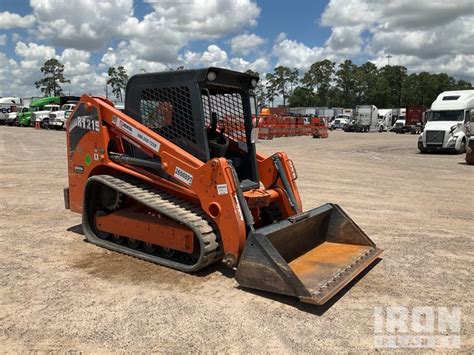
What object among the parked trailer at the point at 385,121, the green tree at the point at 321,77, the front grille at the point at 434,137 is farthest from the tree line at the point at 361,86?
the front grille at the point at 434,137

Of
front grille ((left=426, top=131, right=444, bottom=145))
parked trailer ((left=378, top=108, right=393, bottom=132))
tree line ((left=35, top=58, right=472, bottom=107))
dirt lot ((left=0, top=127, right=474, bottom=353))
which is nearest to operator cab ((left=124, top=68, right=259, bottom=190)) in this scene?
dirt lot ((left=0, top=127, right=474, bottom=353))

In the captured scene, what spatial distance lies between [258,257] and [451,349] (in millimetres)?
1735

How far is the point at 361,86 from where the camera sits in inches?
3952

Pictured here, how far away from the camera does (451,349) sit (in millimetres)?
3510

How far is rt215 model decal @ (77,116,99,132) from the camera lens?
19.3 ft

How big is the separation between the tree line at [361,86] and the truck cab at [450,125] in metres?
73.0

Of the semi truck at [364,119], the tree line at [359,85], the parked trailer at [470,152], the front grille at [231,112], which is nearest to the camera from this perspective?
the front grille at [231,112]

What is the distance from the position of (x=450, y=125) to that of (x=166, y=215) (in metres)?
20.7

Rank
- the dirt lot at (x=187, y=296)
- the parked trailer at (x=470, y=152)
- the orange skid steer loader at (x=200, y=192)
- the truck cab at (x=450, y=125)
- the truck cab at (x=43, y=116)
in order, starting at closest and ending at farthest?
the dirt lot at (x=187, y=296) < the orange skid steer loader at (x=200, y=192) < the parked trailer at (x=470, y=152) < the truck cab at (x=450, y=125) < the truck cab at (x=43, y=116)

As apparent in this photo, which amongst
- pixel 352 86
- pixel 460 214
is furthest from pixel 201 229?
pixel 352 86

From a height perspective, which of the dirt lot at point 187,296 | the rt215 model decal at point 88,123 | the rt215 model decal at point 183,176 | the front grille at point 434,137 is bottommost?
the dirt lot at point 187,296

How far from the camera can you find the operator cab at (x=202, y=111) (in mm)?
5180

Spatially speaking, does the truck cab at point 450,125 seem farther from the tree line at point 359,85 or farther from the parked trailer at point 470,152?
the tree line at point 359,85

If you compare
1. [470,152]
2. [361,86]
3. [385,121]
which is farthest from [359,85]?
[470,152]
